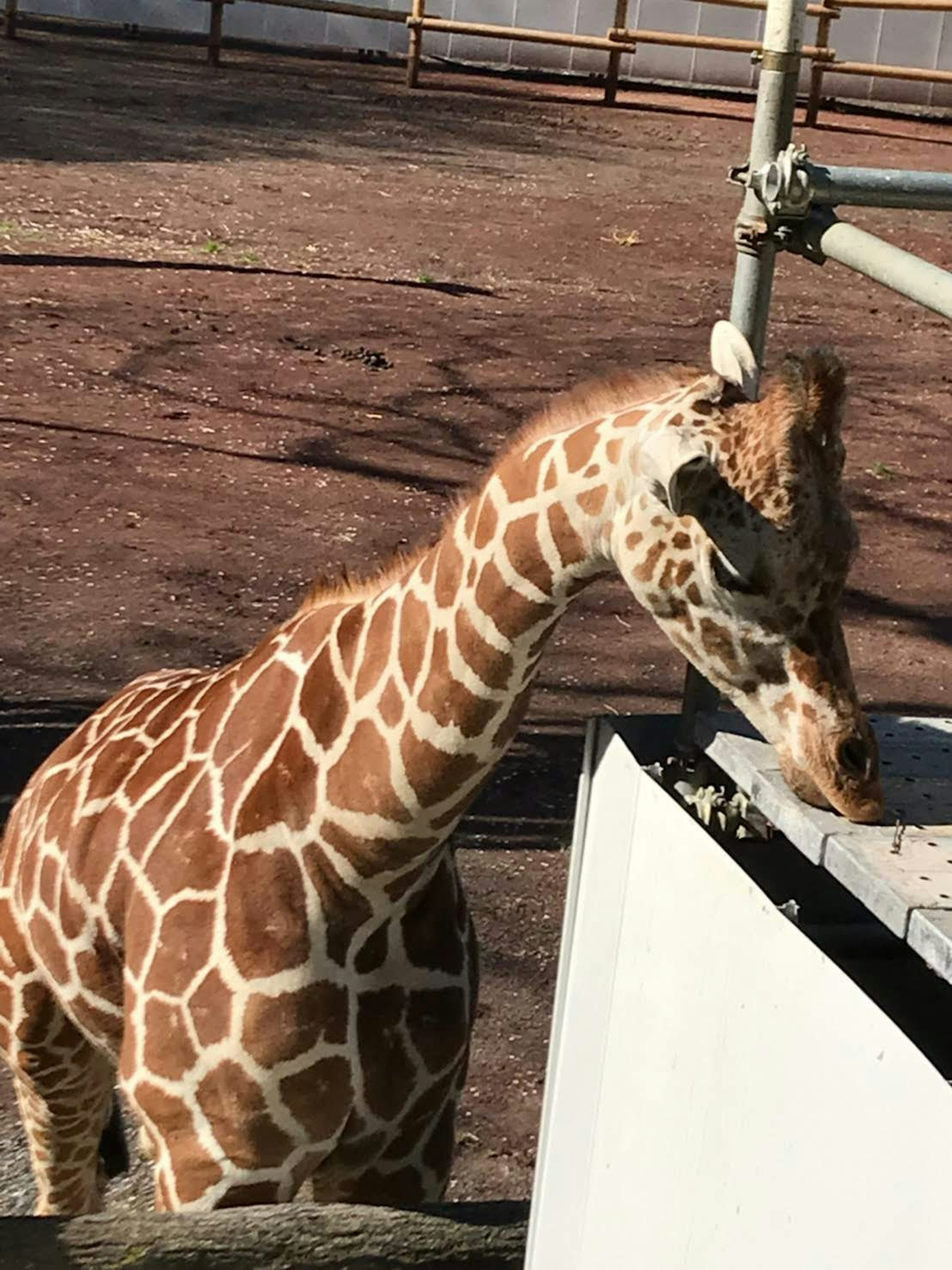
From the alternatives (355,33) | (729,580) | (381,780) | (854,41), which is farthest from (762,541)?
(355,33)

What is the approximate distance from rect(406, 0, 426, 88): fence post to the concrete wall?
1.20m

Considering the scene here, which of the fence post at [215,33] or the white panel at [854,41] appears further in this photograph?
the white panel at [854,41]

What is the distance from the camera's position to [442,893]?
2.99 meters

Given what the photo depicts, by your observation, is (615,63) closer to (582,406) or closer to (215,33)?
(215,33)

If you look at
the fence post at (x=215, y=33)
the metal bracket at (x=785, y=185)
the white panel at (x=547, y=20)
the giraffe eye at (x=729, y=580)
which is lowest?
the giraffe eye at (x=729, y=580)

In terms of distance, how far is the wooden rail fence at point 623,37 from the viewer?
17.2 metres

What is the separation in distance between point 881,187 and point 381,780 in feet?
3.54

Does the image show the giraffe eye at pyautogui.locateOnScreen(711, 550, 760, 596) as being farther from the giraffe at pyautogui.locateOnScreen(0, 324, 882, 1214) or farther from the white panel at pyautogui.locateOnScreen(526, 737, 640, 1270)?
the white panel at pyautogui.locateOnScreen(526, 737, 640, 1270)

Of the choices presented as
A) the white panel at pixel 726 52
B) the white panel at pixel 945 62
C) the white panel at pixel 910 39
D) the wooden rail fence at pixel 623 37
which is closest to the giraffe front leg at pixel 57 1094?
the wooden rail fence at pixel 623 37

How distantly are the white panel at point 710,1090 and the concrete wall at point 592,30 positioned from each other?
17050 millimetres

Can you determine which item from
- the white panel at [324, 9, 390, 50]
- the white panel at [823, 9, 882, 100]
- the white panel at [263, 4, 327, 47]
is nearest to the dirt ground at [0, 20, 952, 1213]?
the white panel at [823, 9, 882, 100]

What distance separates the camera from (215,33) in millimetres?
17922

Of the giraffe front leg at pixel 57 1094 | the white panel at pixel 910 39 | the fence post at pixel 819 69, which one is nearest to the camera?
the giraffe front leg at pixel 57 1094

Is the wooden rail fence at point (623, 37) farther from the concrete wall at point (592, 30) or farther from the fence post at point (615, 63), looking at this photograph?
the concrete wall at point (592, 30)
